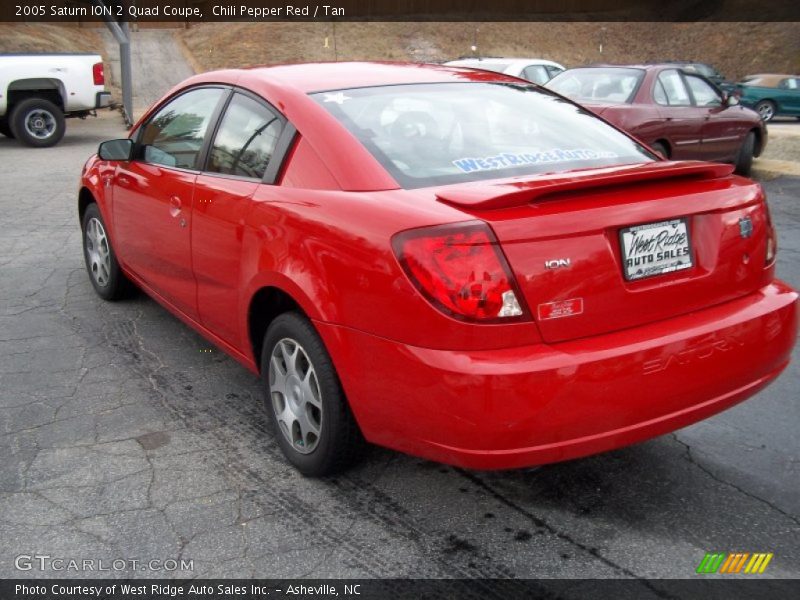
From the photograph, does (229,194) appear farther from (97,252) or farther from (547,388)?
(97,252)

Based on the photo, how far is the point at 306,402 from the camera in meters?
3.22

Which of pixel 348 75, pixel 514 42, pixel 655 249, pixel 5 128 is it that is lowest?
pixel 5 128

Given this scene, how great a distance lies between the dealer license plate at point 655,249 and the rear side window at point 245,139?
1535 mm

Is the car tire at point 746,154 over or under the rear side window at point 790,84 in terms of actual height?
under

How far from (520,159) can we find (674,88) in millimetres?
7806

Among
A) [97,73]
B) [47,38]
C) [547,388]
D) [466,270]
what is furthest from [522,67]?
[47,38]

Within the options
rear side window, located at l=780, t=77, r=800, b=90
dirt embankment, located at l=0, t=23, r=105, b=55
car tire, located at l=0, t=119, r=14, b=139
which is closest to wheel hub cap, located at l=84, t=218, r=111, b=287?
car tire, located at l=0, t=119, r=14, b=139

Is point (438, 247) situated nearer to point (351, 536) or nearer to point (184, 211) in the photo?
point (351, 536)

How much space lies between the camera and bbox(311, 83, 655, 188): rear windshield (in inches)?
124

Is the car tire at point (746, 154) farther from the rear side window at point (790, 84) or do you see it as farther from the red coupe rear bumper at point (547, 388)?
the rear side window at point (790, 84)

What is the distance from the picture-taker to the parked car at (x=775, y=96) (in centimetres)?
2402

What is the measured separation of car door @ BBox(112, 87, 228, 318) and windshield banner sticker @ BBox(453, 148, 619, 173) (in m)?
1.41

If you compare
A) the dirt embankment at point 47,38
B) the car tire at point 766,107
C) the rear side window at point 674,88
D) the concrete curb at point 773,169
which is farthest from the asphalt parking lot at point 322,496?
the dirt embankment at point 47,38

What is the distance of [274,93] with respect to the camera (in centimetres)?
356
